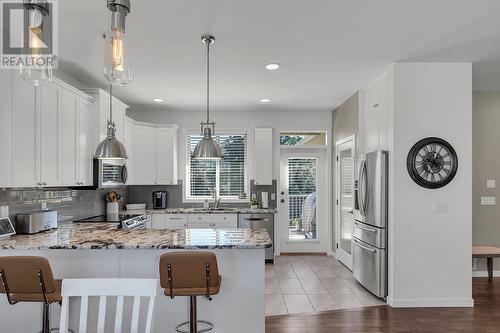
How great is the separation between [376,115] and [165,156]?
3.51 metres

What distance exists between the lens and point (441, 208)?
12.8ft

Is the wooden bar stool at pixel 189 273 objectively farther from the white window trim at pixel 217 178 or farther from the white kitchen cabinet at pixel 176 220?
the white window trim at pixel 217 178

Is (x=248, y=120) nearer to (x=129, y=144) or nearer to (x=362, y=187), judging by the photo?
(x=129, y=144)

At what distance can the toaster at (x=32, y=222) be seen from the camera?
3.29 meters

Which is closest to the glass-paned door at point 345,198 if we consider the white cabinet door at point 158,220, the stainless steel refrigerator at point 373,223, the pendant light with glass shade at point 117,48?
the stainless steel refrigerator at point 373,223

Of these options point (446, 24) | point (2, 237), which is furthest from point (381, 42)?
point (2, 237)

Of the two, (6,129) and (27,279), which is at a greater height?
(6,129)

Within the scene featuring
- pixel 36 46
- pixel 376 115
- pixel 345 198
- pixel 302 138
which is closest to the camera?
pixel 36 46

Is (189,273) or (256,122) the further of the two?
(256,122)

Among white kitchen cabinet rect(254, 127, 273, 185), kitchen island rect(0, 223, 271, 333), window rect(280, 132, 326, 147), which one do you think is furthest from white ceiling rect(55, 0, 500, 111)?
window rect(280, 132, 326, 147)

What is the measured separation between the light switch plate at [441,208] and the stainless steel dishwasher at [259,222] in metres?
2.68

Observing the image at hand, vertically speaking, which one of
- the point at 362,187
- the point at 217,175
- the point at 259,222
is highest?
the point at 217,175

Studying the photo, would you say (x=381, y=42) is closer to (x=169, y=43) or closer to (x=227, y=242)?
(x=169, y=43)

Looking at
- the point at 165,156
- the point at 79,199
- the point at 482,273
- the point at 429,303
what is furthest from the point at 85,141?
the point at 482,273
